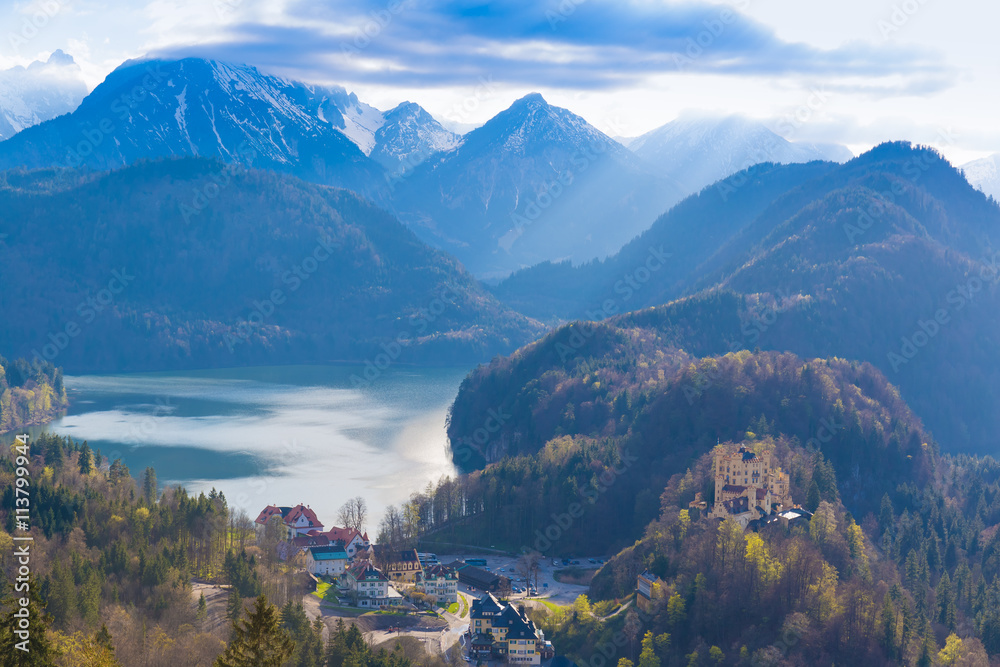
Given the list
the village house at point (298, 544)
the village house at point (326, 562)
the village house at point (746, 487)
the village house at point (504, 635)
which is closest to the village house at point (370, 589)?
the village house at point (326, 562)

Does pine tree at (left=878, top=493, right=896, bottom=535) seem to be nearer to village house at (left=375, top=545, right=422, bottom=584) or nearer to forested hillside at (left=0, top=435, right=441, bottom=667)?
village house at (left=375, top=545, right=422, bottom=584)

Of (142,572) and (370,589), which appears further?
(370,589)

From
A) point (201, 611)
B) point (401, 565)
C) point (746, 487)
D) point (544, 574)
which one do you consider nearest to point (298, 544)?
point (401, 565)

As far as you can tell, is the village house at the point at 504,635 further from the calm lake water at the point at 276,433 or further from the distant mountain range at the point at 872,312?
the distant mountain range at the point at 872,312

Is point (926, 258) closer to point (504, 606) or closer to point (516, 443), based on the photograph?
point (516, 443)

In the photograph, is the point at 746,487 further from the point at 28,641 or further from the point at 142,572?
the point at 28,641
